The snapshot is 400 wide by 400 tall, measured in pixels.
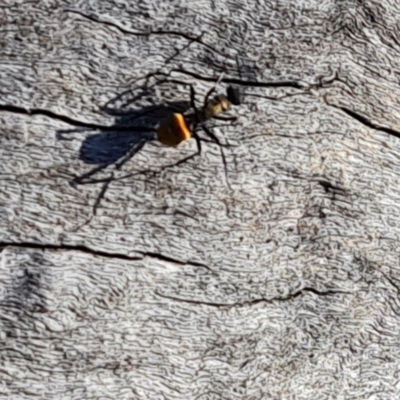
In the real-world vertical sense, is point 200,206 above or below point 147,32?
below

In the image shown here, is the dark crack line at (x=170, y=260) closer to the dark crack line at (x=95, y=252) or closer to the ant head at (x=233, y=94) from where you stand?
the dark crack line at (x=95, y=252)

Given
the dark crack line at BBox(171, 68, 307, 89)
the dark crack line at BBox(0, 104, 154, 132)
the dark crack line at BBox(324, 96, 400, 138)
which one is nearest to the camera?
the dark crack line at BBox(0, 104, 154, 132)

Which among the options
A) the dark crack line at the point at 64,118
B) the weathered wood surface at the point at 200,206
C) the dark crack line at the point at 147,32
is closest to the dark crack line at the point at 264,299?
the weathered wood surface at the point at 200,206

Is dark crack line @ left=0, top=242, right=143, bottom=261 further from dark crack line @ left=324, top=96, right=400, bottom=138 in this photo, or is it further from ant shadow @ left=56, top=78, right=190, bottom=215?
dark crack line @ left=324, top=96, right=400, bottom=138

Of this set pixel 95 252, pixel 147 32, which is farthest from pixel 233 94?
pixel 95 252

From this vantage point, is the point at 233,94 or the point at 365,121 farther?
the point at 365,121

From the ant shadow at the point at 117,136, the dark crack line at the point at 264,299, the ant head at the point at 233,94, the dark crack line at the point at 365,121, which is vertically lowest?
the dark crack line at the point at 264,299

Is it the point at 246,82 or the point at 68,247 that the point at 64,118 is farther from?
the point at 246,82

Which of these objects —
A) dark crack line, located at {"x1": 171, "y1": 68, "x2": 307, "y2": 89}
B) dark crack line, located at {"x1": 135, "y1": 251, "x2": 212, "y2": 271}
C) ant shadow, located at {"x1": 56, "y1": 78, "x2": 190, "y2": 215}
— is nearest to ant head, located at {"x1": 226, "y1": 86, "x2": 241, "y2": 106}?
dark crack line, located at {"x1": 171, "y1": 68, "x2": 307, "y2": 89}
